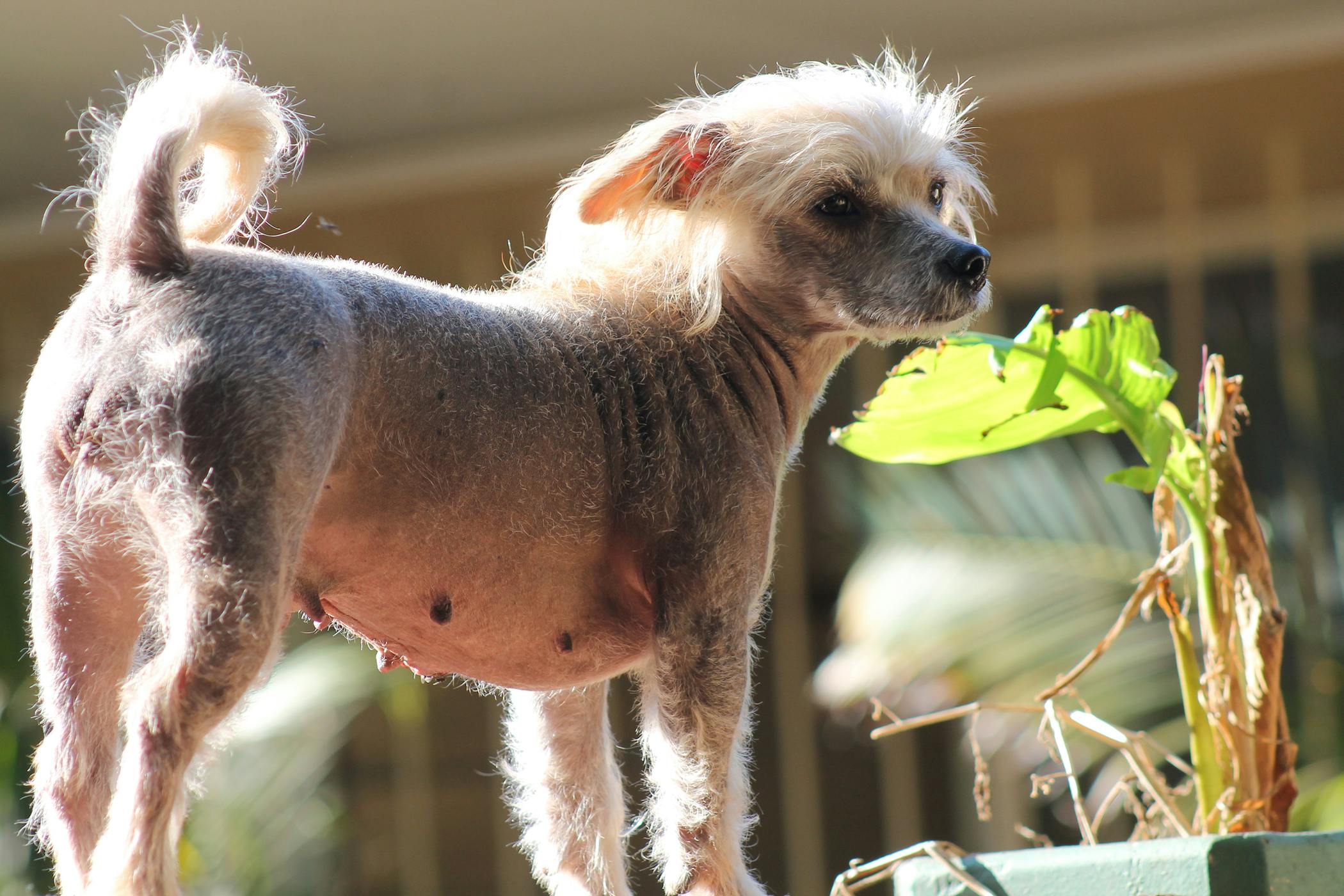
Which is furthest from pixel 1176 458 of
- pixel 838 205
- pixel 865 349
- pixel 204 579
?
pixel 865 349

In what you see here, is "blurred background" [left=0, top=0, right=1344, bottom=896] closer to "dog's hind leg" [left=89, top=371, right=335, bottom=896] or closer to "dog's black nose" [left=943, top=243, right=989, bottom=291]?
"dog's black nose" [left=943, top=243, right=989, bottom=291]

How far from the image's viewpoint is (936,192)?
4.92ft

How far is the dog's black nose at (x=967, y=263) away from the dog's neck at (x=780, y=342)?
13 centimetres

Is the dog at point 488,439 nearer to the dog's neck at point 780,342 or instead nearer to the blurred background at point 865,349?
the dog's neck at point 780,342

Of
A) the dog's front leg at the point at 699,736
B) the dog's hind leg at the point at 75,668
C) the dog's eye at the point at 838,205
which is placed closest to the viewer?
the dog's hind leg at the point at 75,668

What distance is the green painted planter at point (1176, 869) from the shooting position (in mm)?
1162

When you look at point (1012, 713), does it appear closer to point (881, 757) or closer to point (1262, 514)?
point (1262, 514)

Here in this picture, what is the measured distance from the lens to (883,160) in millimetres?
1373

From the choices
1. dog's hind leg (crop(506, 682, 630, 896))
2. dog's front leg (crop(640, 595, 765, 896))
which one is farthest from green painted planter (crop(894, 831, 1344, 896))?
dog's hind leg (crop(506, 682, 630, 896))

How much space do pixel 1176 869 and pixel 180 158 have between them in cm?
102

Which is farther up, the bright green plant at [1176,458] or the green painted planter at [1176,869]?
the bright green plant at [1176,458]

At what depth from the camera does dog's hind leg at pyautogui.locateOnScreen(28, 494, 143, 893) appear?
1.09 m

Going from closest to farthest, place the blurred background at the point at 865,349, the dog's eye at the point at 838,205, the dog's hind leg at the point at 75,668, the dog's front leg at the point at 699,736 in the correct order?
the dog's hind leg at the point at 75,668 < the dog's front leg at the point at 699,736 < the dog's eye at the point at 838,205 < the blurred background at the point at 865,349

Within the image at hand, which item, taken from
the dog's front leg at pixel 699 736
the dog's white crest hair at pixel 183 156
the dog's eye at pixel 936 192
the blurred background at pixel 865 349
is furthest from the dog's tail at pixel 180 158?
the blurred background at pixel 865 349
